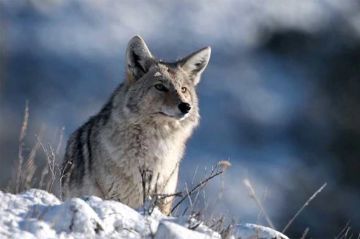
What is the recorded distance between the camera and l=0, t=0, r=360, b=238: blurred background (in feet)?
120

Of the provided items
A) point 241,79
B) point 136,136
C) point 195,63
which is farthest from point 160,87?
point 241,79

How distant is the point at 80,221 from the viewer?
7.11 metres

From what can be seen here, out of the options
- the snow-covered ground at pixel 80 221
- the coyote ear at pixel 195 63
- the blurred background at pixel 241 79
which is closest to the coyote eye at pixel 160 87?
the coyote ear at pixel 195 63

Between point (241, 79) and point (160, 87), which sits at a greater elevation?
point (160, 87)

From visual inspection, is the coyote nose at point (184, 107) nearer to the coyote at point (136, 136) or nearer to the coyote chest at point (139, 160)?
the coyote at point (136, 136)

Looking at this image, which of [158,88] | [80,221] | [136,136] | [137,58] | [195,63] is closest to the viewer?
[80,221]

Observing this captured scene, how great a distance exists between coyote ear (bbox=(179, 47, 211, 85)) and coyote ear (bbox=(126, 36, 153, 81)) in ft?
1.49

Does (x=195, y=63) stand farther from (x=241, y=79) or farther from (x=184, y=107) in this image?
(x=241, y=79)

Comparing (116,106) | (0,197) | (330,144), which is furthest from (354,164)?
(0,197)

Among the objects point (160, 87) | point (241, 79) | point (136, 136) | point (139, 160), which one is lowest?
point (241, 79)

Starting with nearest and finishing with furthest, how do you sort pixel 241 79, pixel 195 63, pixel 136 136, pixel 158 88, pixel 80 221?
1. pixel 80 221
2. pixel 136 136
3. pixel 158 88
4. pixel 195 63
5. pixel 241 79

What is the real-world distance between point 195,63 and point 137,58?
28.7 inches

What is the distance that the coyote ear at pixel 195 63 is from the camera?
1198cm

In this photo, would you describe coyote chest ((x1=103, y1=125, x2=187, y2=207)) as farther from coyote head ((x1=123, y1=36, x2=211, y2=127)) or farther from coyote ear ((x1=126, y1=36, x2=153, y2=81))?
coyote ear ((x1=126, y1=36, x2=153, y2=81))
